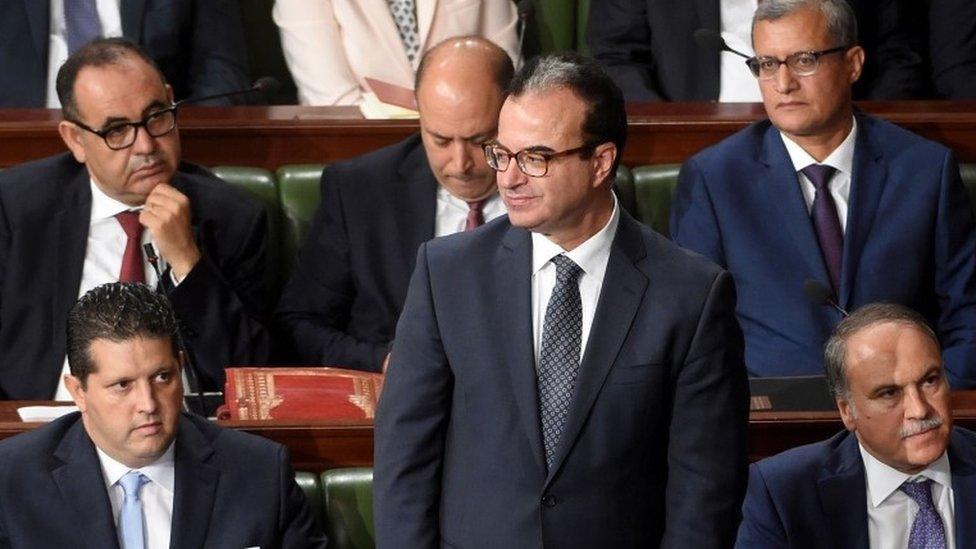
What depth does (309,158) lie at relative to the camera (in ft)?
9.28

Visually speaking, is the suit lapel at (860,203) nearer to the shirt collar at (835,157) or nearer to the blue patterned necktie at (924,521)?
the shirt collar at (835,157)

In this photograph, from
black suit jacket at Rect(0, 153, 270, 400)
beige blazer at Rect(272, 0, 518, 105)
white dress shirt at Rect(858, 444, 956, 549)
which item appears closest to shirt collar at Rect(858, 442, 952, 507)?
white dress shirt at Rect(858, 444, 956, 549)

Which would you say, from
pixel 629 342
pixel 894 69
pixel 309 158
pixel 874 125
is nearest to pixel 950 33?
pixel 894 69

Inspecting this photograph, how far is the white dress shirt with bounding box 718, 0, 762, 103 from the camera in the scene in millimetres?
3160

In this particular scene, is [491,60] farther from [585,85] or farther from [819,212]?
[585,85]

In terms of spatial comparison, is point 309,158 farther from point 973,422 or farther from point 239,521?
point 973,422

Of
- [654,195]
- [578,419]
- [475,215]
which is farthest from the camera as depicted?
[654,195]

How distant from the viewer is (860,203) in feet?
8.39

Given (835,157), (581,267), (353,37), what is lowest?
(581,267)

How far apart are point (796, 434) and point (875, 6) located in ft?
3.93

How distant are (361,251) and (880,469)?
0.88 metres

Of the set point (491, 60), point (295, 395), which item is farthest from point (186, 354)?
point (491, 60)

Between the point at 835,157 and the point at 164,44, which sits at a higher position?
the point at 164,44

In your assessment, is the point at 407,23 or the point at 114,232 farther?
the point at 407,23
